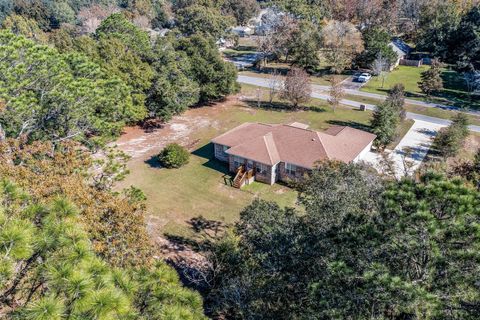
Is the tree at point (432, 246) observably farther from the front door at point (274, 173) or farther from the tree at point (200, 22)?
the tree at point (200, 22)

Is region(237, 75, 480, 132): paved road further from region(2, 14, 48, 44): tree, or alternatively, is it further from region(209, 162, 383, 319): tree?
region(2, 14, 48, 44): tree

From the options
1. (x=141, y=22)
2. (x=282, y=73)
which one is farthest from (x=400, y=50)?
(x=141, y=22)

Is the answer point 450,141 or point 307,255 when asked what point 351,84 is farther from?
point 307,255

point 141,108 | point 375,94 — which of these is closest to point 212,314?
point 141,108

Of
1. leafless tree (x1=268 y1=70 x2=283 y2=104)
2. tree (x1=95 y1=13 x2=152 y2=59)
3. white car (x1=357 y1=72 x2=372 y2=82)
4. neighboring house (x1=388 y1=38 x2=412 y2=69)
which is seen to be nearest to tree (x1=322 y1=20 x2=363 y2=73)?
white car (x1=357 y1=72 x2=372 y2=82)

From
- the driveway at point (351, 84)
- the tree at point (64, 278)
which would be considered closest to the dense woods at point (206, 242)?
the tree at point (64, 278)

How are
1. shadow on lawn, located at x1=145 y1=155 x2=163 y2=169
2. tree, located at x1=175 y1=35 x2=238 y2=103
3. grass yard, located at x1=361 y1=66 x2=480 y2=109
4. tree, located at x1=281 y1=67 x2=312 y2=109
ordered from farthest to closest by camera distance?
grass yard, located at x1=361 y1=66 x2=480 y2=109 < tree, located at x1=175 y1=35 x2=238 y2=103 < tree, located at x1=281 y1=67 x2=312 y2=109 < shadow on lawn, located at x1=145 y1=155 x2=163 y2=169
